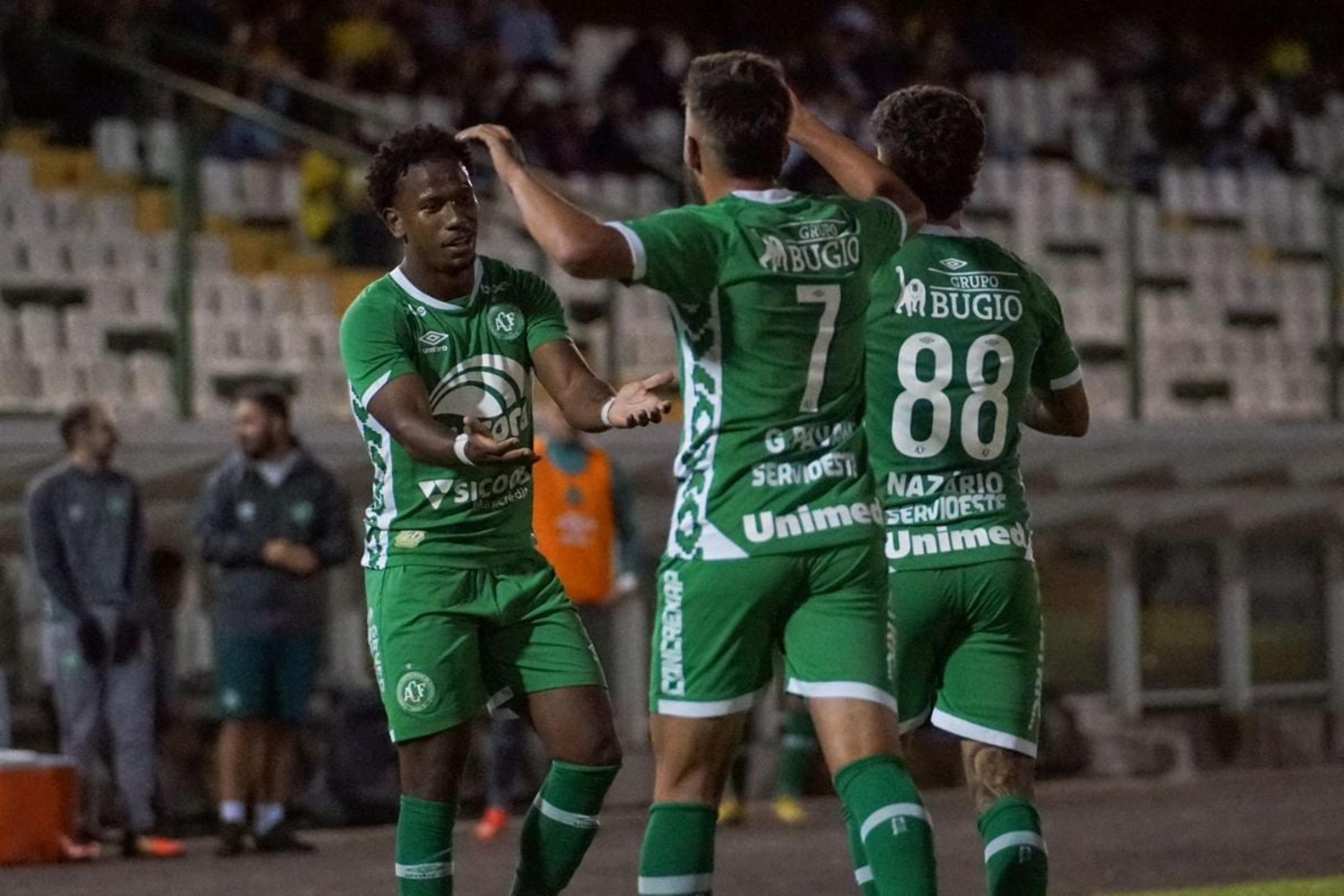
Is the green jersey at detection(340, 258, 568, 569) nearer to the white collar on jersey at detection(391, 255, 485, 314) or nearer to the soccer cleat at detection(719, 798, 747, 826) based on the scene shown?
the white collar on jersey at detection(391, 255, 485, 314)

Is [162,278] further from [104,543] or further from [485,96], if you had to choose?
[485,96]

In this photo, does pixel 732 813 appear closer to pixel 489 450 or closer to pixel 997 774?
pixel 997 774

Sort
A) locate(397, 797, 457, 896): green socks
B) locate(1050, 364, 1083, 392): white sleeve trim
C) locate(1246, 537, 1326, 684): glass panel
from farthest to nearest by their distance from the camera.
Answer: locate(1246, 537, 1326, 684): glass panel, locate(1050, 364, 1083, 392): white sleeve trim, locate(397, 797, 457, 896): green socks

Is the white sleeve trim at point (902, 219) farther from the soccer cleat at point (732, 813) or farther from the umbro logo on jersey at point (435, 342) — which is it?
the soccer cleat at point (732, 813)

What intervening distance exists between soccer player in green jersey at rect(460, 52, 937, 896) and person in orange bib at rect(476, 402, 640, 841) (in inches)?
247

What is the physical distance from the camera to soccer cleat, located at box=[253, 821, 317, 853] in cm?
1180

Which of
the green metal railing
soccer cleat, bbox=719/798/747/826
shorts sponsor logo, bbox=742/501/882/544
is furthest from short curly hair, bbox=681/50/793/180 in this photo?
the green metal railing

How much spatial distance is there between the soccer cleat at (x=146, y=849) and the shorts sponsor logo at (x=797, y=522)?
243 inches

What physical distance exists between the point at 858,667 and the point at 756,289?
0.89m

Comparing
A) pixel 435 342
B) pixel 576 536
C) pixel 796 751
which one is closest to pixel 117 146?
pixel 576 536

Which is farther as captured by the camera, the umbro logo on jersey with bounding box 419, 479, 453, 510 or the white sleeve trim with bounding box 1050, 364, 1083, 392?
the white sleeve trim with bounding box 1050, 364, 1083, 392

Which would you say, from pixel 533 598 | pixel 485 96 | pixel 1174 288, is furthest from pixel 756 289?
pixel 1174 288

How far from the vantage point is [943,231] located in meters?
7.12

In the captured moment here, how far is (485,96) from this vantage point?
18.1 meters
